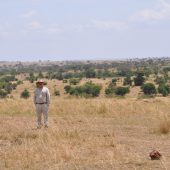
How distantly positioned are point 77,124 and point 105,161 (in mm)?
8307

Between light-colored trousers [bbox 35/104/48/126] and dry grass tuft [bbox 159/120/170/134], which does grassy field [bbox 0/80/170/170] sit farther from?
light-colored trousers [bbox 35/104/48/126]

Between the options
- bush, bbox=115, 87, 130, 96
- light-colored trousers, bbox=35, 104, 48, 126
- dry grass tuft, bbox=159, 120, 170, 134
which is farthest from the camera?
bush, bbox=115, 87, 130, 96

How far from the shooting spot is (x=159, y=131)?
18.0 metres

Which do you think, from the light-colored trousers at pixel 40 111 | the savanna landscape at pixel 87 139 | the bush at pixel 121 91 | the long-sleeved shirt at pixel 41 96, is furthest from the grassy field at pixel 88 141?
the bush at pixel 121 91

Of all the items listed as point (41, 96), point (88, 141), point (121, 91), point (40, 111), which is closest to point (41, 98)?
point (41, 96)

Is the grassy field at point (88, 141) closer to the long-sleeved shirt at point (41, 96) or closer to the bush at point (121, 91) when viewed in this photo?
the long-sleeved shirt at point (41, 96)

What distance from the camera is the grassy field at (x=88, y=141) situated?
12.3 metres

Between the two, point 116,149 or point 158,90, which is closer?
point 116,149

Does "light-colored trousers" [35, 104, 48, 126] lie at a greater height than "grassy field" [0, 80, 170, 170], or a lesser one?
greater

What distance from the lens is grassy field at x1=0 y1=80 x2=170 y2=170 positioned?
12.3 meters

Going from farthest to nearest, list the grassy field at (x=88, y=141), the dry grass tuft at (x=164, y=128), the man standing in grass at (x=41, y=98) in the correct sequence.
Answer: the man standing in grass at (x=41, y=98)
the dry grass tuft at (x=164, y=128)
the grassy field at (x=88, y=141)

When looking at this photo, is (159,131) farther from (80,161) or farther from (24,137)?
A: (80,161)

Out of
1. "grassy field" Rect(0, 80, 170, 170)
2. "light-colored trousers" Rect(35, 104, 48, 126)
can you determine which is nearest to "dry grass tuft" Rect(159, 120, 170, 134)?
"grassy field" Rect(0, 80, 170, 170)

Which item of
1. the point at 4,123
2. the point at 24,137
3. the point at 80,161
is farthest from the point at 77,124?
the point at 80,161
